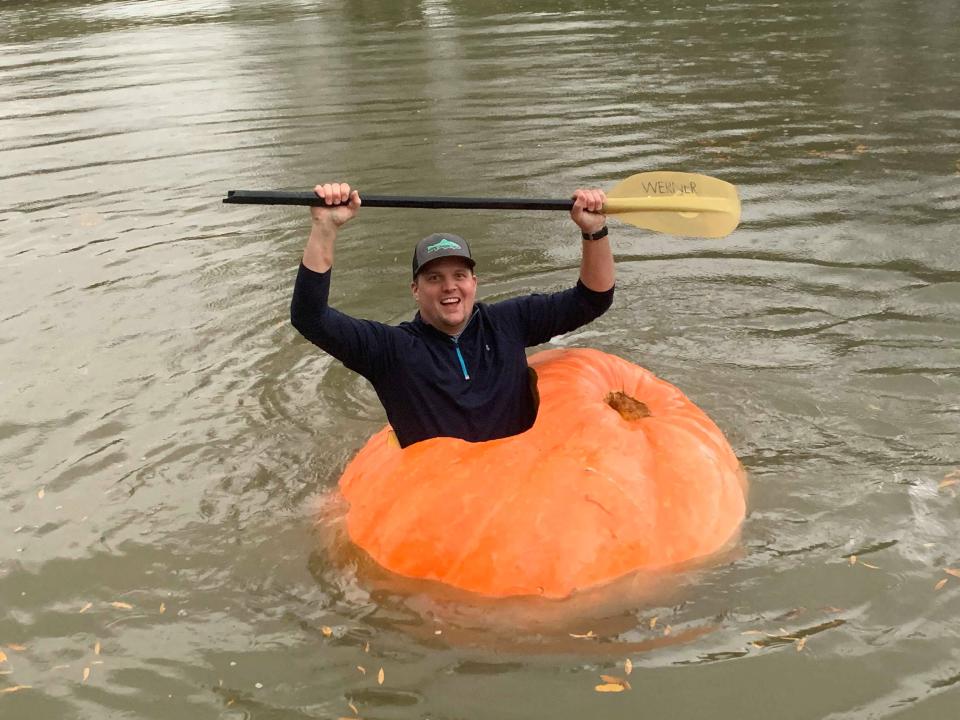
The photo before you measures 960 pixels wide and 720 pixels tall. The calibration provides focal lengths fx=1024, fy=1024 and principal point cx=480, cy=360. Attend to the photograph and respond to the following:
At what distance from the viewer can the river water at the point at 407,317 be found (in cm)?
399

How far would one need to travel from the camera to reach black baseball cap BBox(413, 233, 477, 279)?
4723 mm

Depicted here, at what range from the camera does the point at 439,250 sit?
15.5ft

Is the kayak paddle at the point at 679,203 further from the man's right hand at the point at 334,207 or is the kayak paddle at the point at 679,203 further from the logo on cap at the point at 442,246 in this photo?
the man's right hand at the point at 334,207

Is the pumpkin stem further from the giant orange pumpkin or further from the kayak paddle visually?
the kayak paddle

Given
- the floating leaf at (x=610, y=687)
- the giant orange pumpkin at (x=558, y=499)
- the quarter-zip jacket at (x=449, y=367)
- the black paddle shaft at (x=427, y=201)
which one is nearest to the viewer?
the floating leaf at (x=610, y=687)

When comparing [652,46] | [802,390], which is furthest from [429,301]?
[652,46]

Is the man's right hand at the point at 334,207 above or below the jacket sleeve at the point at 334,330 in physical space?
above

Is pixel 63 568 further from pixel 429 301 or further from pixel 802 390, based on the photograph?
pixel 802 390

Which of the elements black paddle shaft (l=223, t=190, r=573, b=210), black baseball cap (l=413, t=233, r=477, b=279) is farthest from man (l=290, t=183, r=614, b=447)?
black paddle shaft (l=223, t=190, r=573, b=210)

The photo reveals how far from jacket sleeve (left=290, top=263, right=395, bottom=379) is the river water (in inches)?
37.5

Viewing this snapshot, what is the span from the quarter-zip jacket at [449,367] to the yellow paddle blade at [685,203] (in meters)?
0.66

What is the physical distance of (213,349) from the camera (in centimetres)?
727

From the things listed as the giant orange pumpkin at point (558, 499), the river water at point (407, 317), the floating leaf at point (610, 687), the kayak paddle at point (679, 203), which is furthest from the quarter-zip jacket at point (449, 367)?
the floating leaf at point (610, 687)

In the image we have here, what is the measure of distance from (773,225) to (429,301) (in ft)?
16.8
